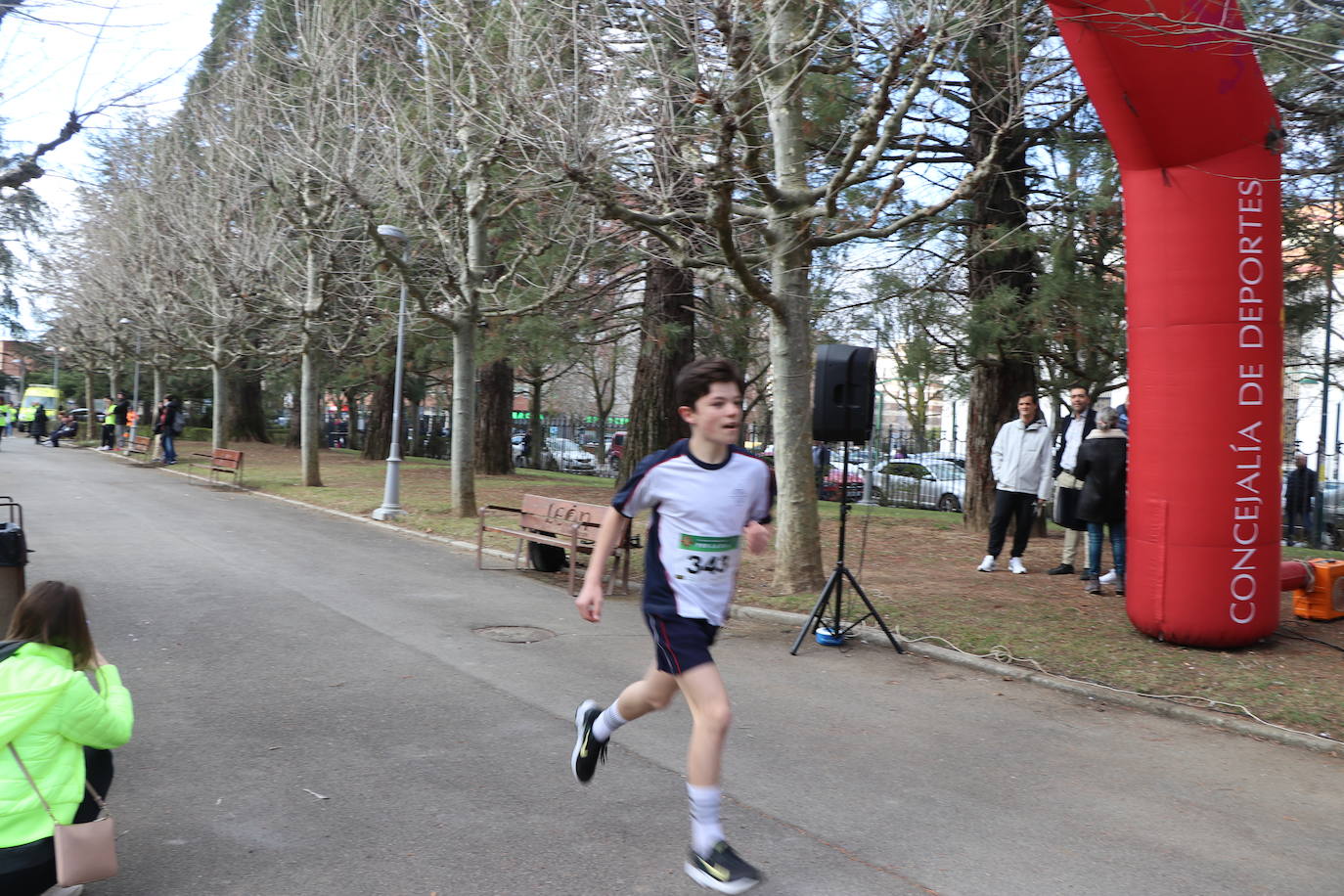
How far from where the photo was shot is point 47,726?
10.8 feet

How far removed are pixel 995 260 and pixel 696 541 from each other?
11.4m

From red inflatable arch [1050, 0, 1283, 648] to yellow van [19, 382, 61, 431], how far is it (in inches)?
2155

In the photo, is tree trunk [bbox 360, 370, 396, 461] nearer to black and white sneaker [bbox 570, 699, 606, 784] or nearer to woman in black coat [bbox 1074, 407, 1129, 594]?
woman in black coat [bbox 1074, 407, 1129, 594]

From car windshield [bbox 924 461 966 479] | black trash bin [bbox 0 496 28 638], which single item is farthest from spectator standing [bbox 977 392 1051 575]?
car windshield [bbox 924 461 966 479]

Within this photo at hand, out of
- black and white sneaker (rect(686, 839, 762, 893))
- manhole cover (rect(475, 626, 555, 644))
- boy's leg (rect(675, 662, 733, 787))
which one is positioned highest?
boy's leg (rect(675, 662, 733, 787))

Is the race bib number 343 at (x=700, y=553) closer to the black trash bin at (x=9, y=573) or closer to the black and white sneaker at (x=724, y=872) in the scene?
the black and white sneaker at (x=724, y=872)

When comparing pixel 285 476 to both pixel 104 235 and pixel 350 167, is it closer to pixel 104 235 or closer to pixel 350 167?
pixel 350 167

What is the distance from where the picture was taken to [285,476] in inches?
1018

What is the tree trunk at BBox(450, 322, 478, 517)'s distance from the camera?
17.3m

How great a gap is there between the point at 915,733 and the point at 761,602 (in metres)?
3.94

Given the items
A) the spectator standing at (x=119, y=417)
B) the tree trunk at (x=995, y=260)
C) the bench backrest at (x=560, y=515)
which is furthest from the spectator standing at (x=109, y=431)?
the tree trunk at (x=995, y=260)

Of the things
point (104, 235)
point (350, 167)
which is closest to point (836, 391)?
point (350, 167)

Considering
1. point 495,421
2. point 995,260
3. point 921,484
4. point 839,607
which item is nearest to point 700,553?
point 839,607

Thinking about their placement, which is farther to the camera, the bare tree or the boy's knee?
the bare tree
